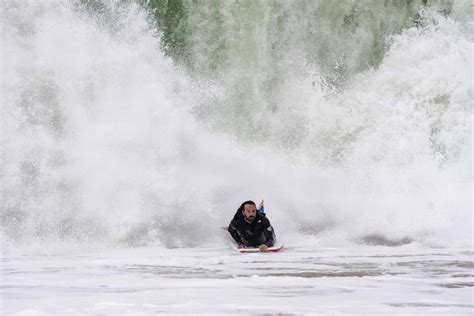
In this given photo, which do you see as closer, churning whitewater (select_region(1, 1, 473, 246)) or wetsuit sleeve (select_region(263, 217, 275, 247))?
wetsuit sleeve (select_region(263, 217, 275, 247))

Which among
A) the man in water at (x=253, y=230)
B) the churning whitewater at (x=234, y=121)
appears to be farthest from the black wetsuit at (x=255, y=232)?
the churning whitewater at (x=234, y=121)

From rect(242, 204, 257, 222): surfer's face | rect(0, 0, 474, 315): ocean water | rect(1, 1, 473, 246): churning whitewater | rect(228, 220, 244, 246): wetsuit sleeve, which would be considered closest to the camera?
rect(242, 204, 257, 222): surfer's face

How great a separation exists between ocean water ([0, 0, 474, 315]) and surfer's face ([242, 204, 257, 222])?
478mm

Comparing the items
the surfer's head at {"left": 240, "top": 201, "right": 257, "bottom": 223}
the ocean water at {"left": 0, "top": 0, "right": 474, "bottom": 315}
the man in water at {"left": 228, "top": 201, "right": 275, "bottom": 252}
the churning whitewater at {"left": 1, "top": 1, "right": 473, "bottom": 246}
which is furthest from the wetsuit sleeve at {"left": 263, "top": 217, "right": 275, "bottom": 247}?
the churning whitewater at {"left": 1, "top": 1, "right": 473, "bottom": 246}

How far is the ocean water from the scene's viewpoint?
1161 centimetres

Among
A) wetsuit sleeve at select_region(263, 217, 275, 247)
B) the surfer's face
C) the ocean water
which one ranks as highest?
the ocean water

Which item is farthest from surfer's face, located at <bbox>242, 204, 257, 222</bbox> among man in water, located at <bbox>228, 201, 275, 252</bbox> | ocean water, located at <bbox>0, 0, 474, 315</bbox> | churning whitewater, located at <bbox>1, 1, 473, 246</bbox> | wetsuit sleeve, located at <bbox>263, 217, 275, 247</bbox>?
churning whitewater, located at <bbox>1, 1, 473, 246</bbox>

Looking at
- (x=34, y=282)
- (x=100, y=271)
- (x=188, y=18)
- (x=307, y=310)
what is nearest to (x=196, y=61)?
(x=188, y=18)

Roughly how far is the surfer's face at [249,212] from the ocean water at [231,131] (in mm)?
478

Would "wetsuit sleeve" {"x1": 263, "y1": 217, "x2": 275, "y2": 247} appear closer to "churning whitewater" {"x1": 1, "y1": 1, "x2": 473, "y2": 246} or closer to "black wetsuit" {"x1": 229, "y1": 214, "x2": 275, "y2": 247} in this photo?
"black wetsuit" {"x1": 229, "y1": 214, "x2": 275, "y2": 247}

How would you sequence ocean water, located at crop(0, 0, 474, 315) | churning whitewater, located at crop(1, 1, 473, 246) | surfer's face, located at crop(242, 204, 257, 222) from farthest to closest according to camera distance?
1. churning whitewater, located at crop(1, 1, 473, 246)
2. ocean water, located at crop(0, 0, 474, 315)
3. surfer's face, located at crop(242, 204, 257, 222)

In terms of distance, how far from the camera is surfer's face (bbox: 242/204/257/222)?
10.4 meters

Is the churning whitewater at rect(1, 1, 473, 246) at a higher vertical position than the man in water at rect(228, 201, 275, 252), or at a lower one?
higher

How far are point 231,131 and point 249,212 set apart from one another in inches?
140
